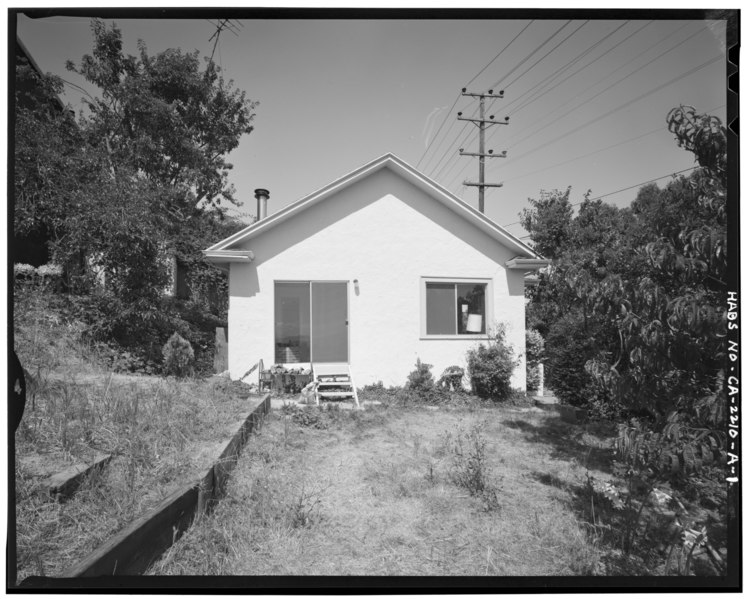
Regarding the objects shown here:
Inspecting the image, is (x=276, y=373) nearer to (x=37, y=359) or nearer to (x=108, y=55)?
(x=37, y=359)

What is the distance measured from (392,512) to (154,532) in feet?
5.16

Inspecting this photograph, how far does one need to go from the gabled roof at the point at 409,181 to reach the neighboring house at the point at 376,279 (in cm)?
2

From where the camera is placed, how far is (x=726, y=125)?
179 centimetres

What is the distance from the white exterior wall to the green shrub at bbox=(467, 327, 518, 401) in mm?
333

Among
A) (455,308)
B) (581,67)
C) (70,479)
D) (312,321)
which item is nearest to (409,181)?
(455,308)

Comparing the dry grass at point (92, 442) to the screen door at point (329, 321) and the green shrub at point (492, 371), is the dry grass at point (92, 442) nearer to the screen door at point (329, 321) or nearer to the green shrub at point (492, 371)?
the screen door at point (329, 321)

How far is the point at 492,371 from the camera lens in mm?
6801

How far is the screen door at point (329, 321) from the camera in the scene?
7004 millimetres

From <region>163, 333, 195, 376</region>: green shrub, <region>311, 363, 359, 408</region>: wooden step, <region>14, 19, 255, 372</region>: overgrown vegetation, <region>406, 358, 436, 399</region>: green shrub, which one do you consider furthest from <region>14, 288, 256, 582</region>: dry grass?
<region>406, 358, 436, 399</region>: green shrub

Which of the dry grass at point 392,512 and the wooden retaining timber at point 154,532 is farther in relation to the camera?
the dry grass at point 392,512

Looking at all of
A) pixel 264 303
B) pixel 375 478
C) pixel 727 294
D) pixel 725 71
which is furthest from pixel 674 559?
pixel 264 303

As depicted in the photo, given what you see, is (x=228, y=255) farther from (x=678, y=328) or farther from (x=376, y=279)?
(x=678, y=328)

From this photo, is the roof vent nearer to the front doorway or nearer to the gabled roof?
the gabled roof

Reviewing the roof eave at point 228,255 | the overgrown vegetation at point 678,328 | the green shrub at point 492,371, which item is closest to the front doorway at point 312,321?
the roof eave at point 228,255
